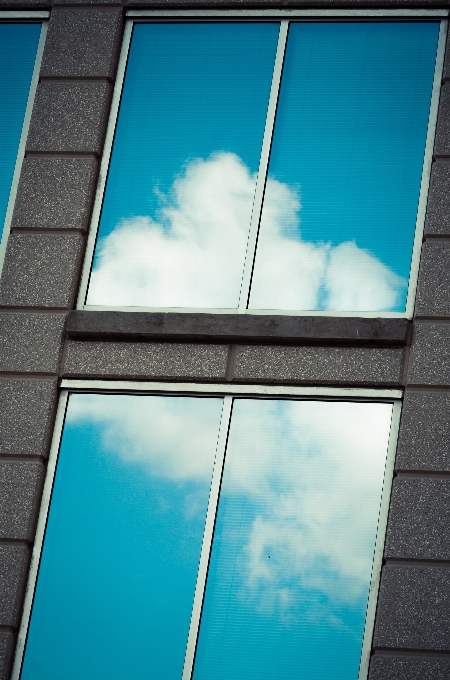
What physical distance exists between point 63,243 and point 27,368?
1.13 metres

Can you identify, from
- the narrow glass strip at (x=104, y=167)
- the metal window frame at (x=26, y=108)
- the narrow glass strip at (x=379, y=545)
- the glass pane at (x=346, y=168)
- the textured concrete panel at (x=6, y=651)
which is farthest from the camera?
the metal window frame at (x=26, y=108)

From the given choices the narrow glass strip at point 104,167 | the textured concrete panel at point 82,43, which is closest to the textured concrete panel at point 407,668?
the narrow glass strip at point 104,167

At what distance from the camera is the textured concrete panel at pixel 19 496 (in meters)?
9.89

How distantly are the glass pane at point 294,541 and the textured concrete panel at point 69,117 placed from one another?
277 centimetres

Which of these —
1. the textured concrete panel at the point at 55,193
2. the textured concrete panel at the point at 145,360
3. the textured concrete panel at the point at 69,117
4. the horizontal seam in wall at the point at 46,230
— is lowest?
the textured concrete panel at the point at 145,360

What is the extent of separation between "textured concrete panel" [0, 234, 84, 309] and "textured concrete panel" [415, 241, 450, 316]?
284cm

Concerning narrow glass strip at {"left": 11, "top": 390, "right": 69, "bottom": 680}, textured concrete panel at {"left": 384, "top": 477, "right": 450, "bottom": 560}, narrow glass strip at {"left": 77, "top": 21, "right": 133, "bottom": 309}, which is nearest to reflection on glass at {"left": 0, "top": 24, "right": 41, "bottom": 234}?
narrow glass strip at {"left": 77, "top": 21, "right": 133, "bottom": 309}

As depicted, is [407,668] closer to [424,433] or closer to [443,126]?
[424,433]

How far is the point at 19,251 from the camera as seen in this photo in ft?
35.3

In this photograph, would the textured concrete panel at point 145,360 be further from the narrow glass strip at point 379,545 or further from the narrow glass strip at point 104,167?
the narrow glass strip at point 379,545

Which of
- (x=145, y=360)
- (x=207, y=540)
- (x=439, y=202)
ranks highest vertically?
(x=439, y=202)

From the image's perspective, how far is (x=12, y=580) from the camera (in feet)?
32.0

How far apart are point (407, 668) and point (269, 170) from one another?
4.24m

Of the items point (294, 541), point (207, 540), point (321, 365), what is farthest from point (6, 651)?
point (321, 365)
